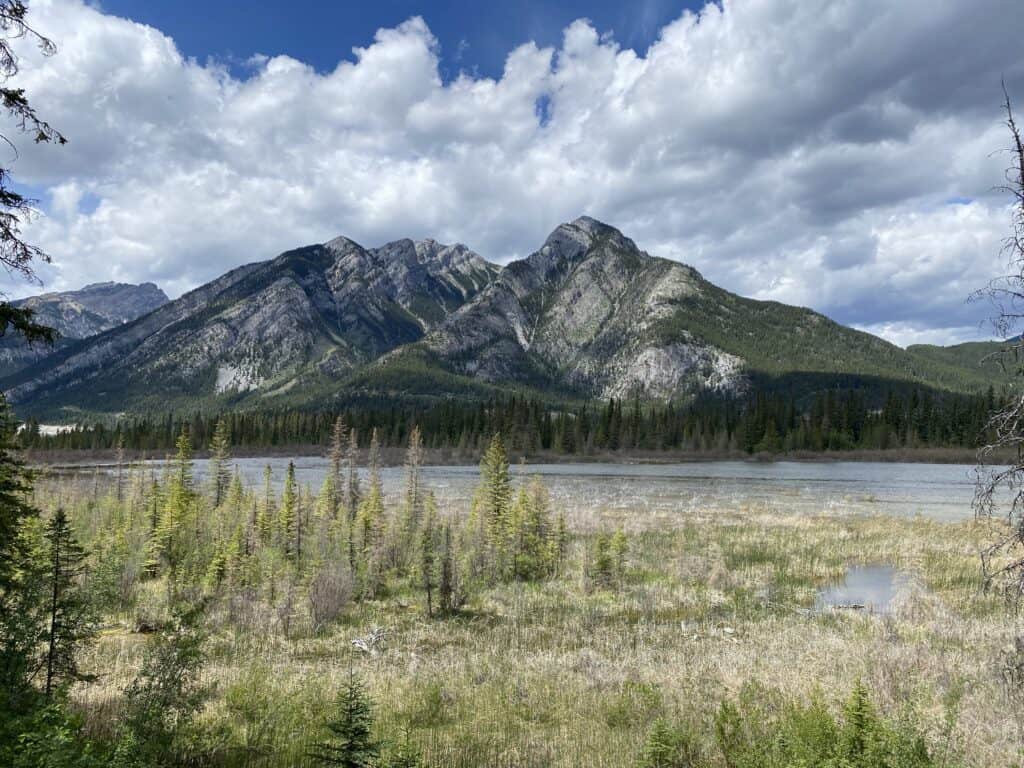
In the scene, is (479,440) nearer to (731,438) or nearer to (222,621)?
(731,438)

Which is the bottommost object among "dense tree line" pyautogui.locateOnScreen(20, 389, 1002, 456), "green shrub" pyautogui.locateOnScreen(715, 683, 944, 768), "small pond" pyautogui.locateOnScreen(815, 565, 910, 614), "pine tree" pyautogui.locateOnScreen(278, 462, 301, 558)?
"small pond" pyautogui.locateOnScreen(815, 565, 910, 614)

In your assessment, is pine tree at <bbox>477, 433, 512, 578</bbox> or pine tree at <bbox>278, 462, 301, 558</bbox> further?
pine tree at <bbox>278, 462, 301, 558</bbox>

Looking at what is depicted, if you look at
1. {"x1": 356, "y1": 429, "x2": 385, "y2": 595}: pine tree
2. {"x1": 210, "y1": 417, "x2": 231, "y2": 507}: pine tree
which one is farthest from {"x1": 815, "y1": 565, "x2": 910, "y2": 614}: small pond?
{"x1": 210, "y1": 417, "x2": 231, "y2": 507}: pine tree

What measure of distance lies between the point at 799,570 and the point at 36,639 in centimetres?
2789

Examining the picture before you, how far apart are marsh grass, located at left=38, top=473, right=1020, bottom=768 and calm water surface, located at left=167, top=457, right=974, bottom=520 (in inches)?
751

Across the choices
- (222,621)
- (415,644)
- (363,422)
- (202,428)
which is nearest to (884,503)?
(415,644)

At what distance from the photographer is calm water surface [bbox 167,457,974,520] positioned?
4738cm

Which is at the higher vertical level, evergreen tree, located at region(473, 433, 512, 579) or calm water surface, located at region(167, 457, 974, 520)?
evergreen tree, located at region(473, 433, 512, 579)

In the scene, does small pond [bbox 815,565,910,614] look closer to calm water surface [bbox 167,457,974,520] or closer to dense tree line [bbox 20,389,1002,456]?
calm water surface [bbox 167,457,974,520]

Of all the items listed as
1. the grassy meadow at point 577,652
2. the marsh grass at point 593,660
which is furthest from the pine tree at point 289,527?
the marsh grass at point 593,660

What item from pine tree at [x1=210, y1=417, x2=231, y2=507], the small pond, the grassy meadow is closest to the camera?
the grassy meadow

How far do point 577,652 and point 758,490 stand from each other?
50.8 m

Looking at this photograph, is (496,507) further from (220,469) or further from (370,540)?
(220,469)

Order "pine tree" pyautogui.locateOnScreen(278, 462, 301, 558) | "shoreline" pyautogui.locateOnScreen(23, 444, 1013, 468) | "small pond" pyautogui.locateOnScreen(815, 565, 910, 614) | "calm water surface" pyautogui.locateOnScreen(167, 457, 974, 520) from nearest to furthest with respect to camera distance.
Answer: "small pond" pyautogui.locateOnScreen(815, 565, 910, 614)
"pine tree" pyautogui.locateOnScreen(278, 462, 301, 558)
"calm water surface" pyautogui.locateOnScreen(167, 457, 974, 520)
"shoreline" pyautogui.locateOnScreen(23, 444, 1013, 468)
